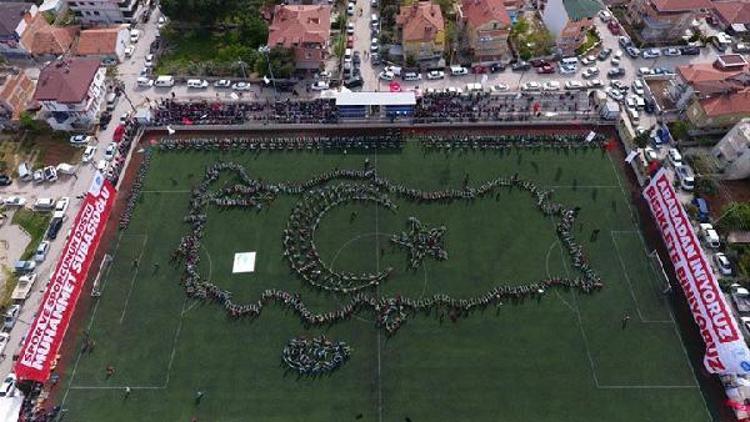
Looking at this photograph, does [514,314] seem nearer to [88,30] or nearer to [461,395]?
[461,395]

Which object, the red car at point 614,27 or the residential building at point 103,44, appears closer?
the residential building at point 103,44

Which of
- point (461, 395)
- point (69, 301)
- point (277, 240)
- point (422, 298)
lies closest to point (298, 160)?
point (277, 240)

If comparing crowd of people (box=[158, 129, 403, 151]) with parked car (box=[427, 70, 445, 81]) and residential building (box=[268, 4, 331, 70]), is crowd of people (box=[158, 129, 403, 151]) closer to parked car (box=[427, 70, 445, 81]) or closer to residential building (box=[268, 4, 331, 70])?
parked car (box=[427, 70, 445, 81])

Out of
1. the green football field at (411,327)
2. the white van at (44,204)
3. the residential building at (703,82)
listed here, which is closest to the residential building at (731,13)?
the residential building at (703,82)

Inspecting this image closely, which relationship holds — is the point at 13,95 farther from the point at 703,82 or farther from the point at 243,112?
the point at 703,82

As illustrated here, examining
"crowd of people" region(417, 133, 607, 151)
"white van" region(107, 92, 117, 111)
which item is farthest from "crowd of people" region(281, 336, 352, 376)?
"white van" region(107, 92, 117, 111)

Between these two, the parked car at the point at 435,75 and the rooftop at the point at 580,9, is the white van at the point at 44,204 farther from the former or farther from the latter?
the rooftop at the point at 580,9

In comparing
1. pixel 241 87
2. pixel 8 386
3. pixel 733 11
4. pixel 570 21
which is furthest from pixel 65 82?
pixel 733 11
